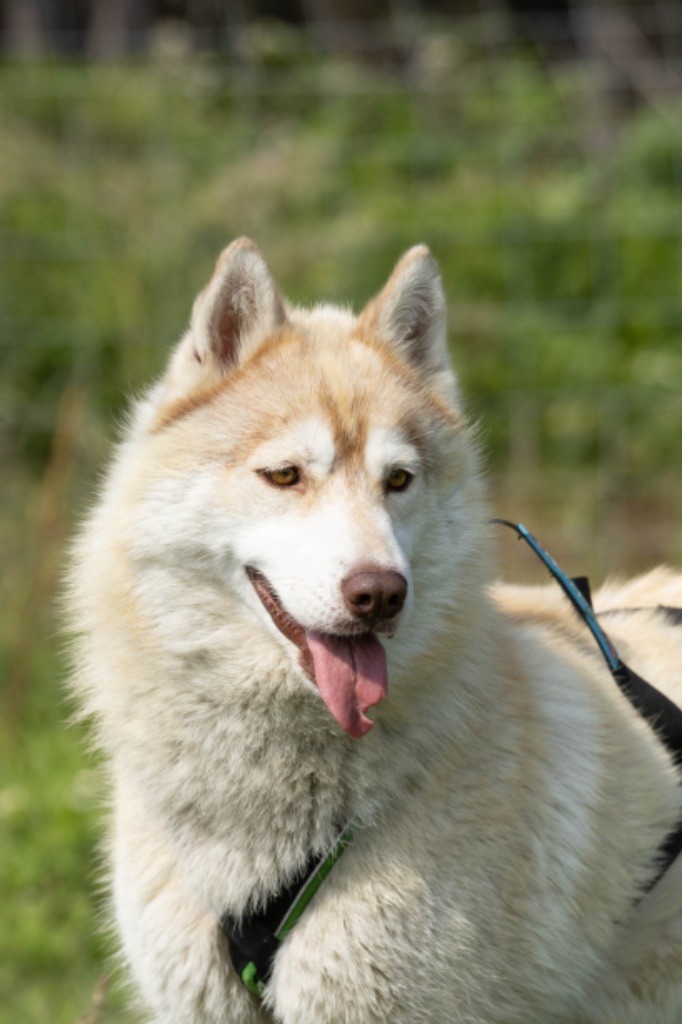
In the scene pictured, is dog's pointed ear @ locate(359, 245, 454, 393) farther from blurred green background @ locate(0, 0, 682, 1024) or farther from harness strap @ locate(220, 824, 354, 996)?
blurred green background @ locate(0, 0, 682, 1024)

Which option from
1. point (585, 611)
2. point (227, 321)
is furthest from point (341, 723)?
point (227, 321)

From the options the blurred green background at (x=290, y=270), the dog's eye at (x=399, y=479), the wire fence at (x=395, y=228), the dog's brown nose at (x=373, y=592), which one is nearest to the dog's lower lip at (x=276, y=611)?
the dog's brown nose at (x=373, y=592)

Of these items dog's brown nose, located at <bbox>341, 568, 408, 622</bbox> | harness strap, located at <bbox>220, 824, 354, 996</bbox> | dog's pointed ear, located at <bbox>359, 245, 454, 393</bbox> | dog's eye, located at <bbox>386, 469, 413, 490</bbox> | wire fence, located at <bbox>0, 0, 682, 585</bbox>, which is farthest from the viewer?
wire fence, located at <bbox>0, 0, 682, 585</bbox>

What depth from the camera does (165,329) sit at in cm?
543

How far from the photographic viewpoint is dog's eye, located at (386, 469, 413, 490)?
2.45 meters

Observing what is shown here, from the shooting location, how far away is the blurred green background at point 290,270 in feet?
15.2

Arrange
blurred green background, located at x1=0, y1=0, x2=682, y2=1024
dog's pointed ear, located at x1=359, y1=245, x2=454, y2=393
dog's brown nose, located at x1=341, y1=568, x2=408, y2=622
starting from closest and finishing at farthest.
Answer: dog's brown nose, located at x1=341, y1=568, x2=408, y2=622, dog's pointed ear, located at x1=359, y1=245, x2=454, y2=393, blurred green background, located at x1=0, y1=0, x2=682, y2=1024

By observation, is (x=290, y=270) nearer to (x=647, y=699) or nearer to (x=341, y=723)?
(x=647, y=699)

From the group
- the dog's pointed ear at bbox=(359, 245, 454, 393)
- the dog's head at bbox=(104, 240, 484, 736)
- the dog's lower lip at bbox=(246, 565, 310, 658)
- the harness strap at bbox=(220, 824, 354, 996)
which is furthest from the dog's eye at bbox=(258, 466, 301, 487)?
the harness strap at bbox=(220, 824, 354, 996)

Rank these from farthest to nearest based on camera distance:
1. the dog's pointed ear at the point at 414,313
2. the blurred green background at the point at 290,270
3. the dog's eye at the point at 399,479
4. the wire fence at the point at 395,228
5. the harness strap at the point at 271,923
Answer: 1. the wire fence at the point at 395,228
2. the blurred green background at the point at 290,270
3. the dog's pointed ear at the point at 414,313
4. the dog's eye at the point at 399,479
5. the harness strap at the point at 271,923

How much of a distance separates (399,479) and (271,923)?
921 mm

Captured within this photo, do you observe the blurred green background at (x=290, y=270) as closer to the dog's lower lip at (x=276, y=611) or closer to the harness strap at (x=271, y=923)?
the harness strap at (x=271, y=923)

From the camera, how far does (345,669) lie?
7.52ft

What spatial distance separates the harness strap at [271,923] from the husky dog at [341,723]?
0.06 ft
